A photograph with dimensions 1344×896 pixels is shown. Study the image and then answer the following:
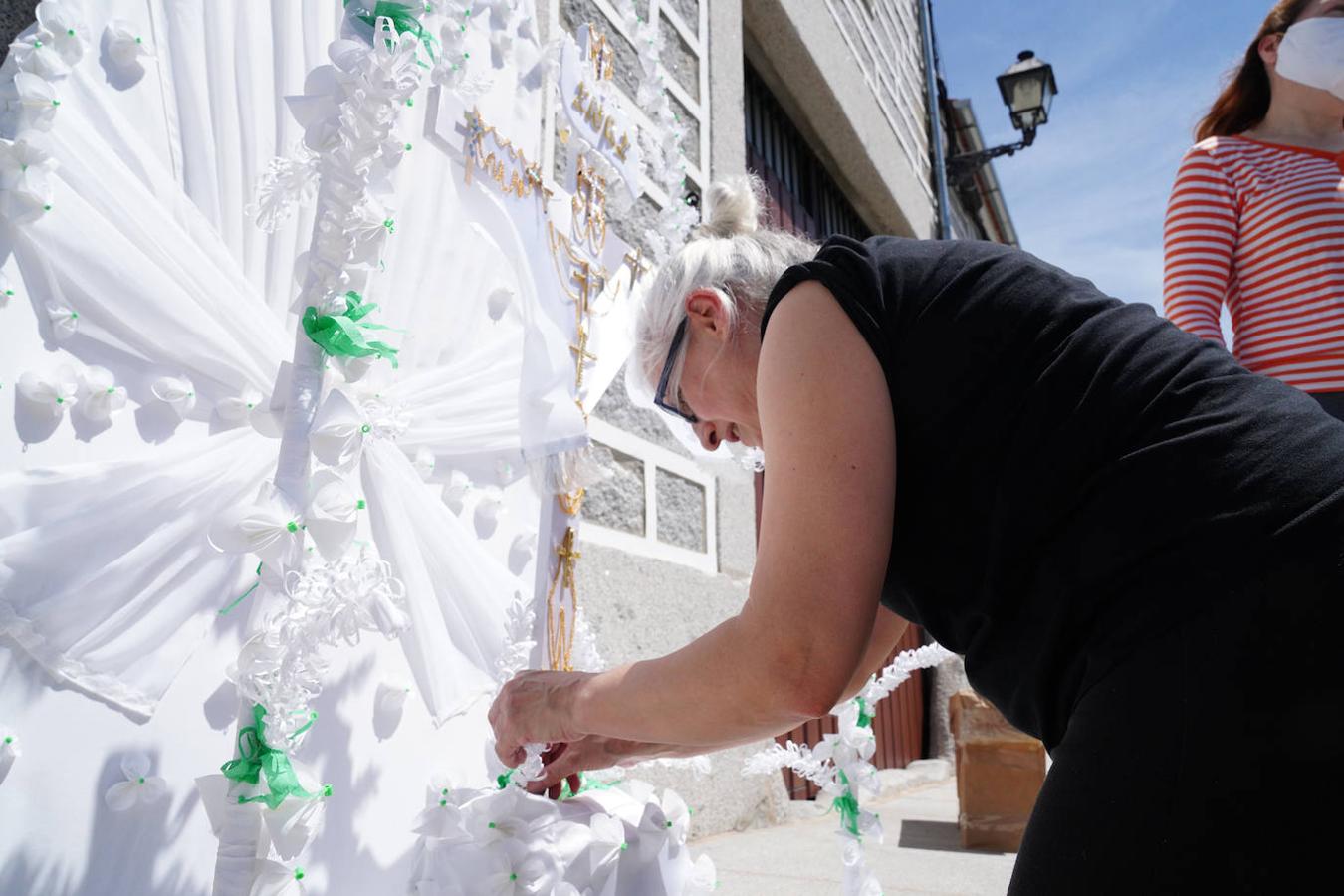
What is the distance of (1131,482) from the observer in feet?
2.85

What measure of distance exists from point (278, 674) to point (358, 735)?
0.47 meters

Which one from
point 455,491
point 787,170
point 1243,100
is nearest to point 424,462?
point 455,491

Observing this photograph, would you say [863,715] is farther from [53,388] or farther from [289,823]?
[53,388]

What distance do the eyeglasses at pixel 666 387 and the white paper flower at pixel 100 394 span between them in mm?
686

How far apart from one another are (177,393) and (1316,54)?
179 cm

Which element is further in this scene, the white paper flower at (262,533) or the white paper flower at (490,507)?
the white paper flower at (490,507)

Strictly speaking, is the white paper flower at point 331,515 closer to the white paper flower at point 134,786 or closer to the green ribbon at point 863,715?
the white paper flower at point 134,786

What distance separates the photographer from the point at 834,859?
107 inches

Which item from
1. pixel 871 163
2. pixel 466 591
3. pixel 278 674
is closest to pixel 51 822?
pixel 278 674

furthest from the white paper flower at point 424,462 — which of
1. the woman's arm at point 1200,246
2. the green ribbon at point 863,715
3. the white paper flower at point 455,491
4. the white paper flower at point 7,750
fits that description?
the woman's arm at point 1200,246

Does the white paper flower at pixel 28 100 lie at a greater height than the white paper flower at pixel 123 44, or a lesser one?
lesser

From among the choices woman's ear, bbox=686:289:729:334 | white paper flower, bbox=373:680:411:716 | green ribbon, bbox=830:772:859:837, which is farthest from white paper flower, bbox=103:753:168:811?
green ribbon, bbox=830:772:859:837

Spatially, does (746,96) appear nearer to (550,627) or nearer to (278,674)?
(550,627)

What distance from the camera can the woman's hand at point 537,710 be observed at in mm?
1201
